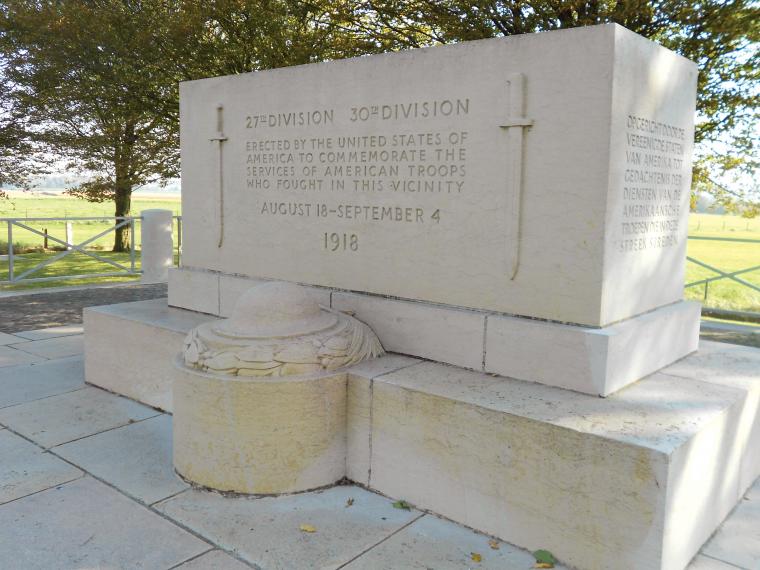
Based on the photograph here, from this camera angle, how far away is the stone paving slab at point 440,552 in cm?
308

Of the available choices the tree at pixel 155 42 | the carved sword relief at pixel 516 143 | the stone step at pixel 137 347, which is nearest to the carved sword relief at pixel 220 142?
the stone step at pixel 137 347

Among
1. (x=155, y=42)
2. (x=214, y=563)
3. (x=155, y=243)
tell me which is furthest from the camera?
(x=155, y=243)

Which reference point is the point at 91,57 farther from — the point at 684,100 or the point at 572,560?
the point at 572,560

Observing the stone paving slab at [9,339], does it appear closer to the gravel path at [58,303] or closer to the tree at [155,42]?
the gravel path at [58,303]

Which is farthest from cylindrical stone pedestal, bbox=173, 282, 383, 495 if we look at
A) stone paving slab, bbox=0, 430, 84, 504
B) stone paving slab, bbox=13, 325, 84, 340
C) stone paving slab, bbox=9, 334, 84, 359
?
stone paving slab, bbox=13, 325, 84, 340

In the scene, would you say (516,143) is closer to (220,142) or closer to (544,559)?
(544,559)

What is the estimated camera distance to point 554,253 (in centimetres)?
385

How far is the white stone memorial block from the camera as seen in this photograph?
3705mm

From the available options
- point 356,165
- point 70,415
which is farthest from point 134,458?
point 356,165

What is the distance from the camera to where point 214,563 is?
306cm

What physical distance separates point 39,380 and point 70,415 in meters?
1.17

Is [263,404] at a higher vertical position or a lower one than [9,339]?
higher

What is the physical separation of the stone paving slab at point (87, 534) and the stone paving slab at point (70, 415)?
3.27ft

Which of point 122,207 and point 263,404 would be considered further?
point 122,207
